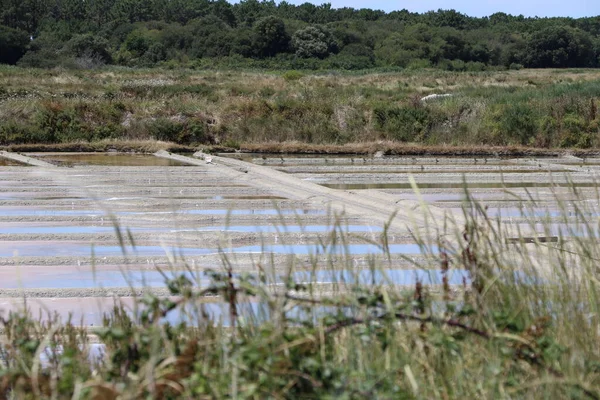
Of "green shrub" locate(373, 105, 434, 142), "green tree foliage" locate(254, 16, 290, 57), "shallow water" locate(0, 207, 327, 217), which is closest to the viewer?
"shallow water" locate(0, 207, 327, 217)

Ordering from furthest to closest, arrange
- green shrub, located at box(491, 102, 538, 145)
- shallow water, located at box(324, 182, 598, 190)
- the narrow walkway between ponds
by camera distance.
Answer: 1. green shrub, located at box(491, 102, 538, 145)
2. shallow water, located at box(324, 182, 598, 190)
3. the narrow walkway between ponds

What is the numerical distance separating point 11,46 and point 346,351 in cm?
5563

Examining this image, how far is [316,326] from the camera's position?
3.31 m

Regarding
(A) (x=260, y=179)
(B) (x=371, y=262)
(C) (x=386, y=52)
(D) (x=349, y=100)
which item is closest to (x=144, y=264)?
(B) (x=371, y=262)

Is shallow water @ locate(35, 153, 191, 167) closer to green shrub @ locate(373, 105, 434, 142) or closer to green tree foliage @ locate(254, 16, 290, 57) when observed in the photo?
green shrub @ locate(373, 105, 434, 142)

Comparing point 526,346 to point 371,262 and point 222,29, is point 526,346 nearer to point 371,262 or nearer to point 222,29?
point 371,262

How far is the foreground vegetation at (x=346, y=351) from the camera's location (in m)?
2.79

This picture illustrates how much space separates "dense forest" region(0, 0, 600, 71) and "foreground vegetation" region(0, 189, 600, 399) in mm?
50154

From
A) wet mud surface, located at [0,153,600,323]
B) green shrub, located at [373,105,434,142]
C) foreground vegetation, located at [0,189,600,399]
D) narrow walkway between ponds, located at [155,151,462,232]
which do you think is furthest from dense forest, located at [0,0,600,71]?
foreground vegetation, located at [0,189,600,399]

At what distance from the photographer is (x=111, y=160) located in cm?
1673

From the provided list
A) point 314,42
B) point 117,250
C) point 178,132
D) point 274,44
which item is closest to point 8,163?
point 178,132

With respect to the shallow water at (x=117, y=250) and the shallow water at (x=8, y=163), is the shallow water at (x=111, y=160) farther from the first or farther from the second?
the shallow water at (x=117, y=250)

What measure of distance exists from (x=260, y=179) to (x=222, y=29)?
216ft

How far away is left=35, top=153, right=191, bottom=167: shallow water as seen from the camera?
15.9 metres
